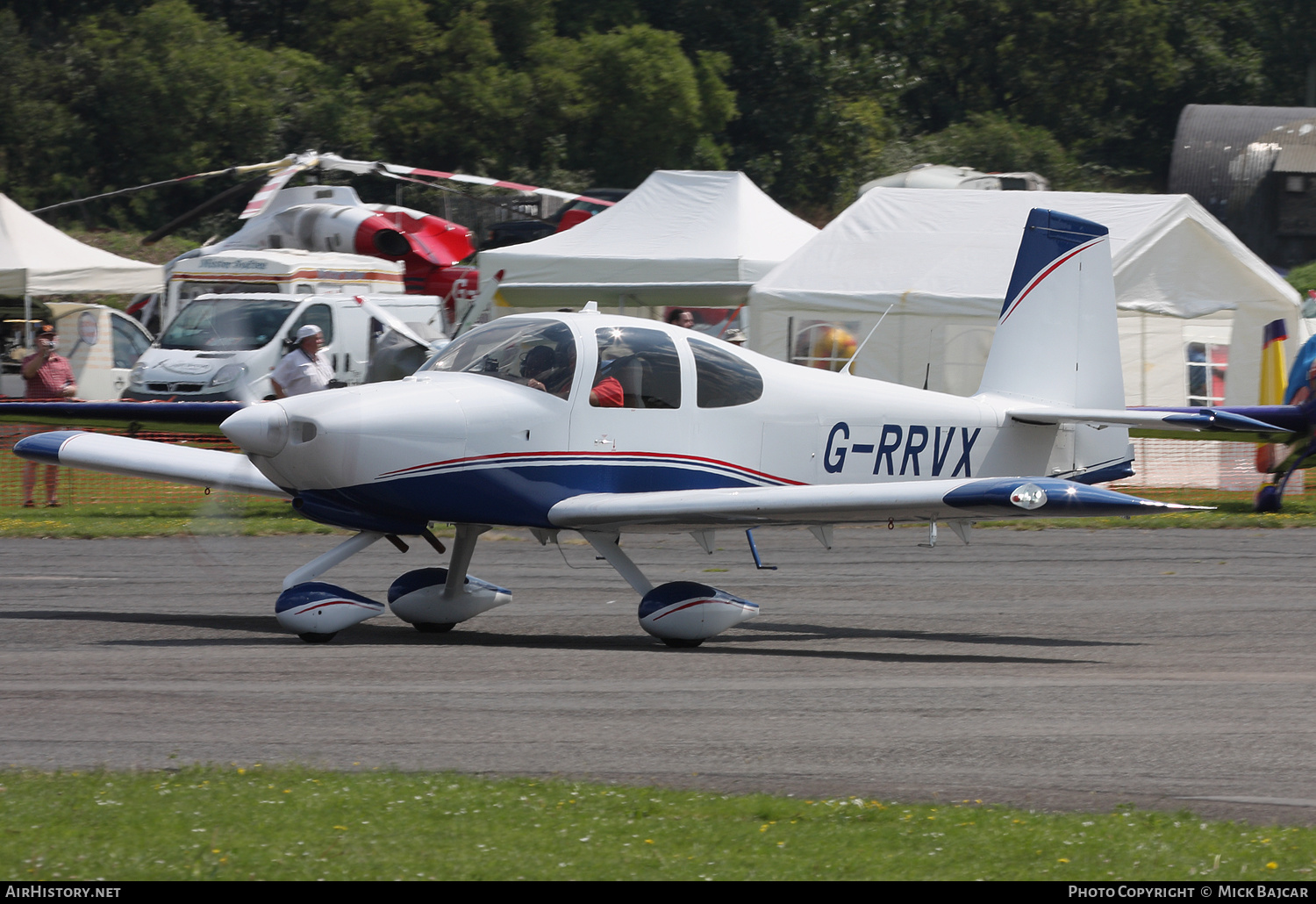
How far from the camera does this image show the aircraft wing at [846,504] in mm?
8516

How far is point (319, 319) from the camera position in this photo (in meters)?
23.4

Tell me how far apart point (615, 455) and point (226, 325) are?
48.1 feet

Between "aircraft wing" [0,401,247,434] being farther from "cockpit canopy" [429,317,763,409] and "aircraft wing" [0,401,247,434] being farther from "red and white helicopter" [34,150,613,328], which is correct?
"red and white helicopter" [34,150,613,328]

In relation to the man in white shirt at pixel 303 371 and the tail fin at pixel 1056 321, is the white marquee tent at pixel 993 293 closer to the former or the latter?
the man in white shirt at pixel 303 371

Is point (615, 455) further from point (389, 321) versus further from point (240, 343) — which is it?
point (240, 343)

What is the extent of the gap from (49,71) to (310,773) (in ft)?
Result: 155

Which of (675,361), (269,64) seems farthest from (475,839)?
(269,64)

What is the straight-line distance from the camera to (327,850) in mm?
5277

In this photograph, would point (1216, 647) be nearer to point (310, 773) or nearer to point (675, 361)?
point (675, 361)

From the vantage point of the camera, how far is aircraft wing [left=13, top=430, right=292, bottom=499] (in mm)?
10555

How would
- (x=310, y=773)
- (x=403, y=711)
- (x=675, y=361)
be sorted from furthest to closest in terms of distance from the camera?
(x=675, y=361) → (x=403, y=711) → (x=310, y=773)

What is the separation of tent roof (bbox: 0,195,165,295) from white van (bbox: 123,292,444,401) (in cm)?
289

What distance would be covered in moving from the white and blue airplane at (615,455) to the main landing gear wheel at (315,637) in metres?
0.02

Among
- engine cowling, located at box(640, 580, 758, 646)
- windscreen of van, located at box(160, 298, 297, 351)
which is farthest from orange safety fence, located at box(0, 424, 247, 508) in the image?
engine cowling, located at box(640, 580, 758, 646)
